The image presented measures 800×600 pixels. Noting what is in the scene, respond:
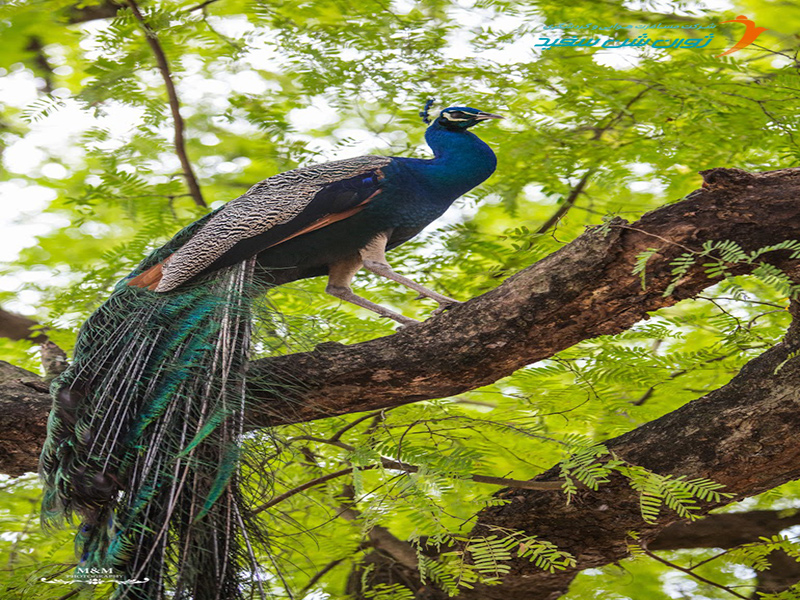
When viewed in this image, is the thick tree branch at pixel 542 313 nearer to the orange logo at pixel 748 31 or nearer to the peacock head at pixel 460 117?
the peacock head at pixel 460 117

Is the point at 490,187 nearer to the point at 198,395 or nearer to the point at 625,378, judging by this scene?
the point at 625,378

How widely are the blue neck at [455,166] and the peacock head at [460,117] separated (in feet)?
0.21

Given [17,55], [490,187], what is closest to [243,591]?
[490,187]

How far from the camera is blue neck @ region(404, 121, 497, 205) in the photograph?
4.13 m

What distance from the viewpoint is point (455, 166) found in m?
4.16

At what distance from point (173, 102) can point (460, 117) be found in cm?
172

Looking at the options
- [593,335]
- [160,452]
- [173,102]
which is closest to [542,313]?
[593,335]

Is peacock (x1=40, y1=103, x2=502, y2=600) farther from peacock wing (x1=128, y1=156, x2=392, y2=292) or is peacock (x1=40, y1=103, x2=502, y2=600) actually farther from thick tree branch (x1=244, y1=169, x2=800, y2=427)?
thick tree branch (x1=244, y1=169, x2=800, y2=427)

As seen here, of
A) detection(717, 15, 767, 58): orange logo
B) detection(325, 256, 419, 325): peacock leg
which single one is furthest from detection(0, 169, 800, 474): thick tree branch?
detection(717, 15, 767, 58): orange logo

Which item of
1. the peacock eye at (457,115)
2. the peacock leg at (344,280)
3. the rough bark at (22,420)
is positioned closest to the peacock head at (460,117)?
the peacock eye at (457,115)

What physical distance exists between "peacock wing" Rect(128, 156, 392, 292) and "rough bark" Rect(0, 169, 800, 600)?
62 cm

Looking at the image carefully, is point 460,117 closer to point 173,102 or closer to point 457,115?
point 457,115

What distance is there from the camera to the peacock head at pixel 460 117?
4.34 metres

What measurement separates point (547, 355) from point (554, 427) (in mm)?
1033
